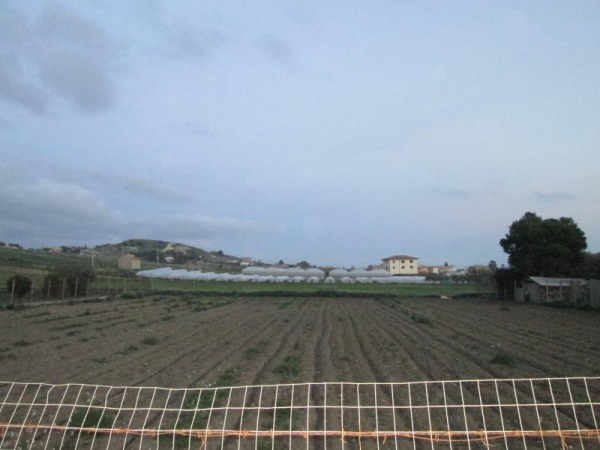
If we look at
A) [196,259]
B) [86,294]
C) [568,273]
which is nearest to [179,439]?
[86,294]

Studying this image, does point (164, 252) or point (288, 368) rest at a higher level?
point (164, 252)

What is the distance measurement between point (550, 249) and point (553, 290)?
280 inches

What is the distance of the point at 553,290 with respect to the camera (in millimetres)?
39000

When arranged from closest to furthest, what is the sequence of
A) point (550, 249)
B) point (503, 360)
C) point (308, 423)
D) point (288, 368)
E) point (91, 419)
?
point (308, 423)
point (91, 419)
point (288, 368)
point (503, 360)
point (550, 249)

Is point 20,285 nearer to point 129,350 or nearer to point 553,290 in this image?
point 129,350

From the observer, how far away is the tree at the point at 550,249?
1770 inches

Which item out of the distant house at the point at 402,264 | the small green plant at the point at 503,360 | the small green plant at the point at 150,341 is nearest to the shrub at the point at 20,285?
the small green plant at the point at 150,341

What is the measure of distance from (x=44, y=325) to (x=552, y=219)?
41.4 m

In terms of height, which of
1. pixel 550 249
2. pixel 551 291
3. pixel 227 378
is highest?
pixel 550 249

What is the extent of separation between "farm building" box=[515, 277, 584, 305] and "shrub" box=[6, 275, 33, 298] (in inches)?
1353

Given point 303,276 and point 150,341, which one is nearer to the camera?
point 150,341

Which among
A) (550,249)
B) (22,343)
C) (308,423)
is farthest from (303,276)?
(308,423)

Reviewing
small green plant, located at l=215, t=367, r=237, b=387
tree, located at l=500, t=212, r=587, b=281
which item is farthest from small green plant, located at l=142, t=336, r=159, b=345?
tree, located at l=500, t=212, r=587, b=281

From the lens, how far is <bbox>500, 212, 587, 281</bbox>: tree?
45.0 meters
